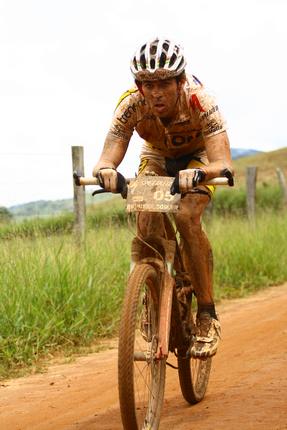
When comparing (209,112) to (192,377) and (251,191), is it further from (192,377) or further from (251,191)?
(251,191)

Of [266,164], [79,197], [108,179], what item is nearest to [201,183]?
[108,179]

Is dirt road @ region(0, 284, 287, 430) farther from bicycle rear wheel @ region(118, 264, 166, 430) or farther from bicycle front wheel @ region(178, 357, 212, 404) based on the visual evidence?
bicycle rear wheel @ region(118, 264, 166, 430)

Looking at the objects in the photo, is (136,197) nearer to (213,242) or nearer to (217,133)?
(217,133)

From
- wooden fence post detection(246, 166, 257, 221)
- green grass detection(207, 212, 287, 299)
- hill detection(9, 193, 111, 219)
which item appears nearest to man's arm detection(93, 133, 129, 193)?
hill detection(9, 193, 111, 219)

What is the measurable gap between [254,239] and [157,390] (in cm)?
933

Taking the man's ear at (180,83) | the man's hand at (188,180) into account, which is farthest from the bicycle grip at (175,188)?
the man's ear at (180,83)

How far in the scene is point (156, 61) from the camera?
5387mm

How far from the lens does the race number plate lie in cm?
509

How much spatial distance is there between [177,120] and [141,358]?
1.53m

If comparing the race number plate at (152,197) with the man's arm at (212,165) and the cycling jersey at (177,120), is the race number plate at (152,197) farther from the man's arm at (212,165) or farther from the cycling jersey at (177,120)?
the cycling jersey at (177,120)

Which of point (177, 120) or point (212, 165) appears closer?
point (212, 165)

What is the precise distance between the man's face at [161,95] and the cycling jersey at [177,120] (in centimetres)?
13

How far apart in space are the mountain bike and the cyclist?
0.28ft

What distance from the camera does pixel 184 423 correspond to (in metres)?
5.59
